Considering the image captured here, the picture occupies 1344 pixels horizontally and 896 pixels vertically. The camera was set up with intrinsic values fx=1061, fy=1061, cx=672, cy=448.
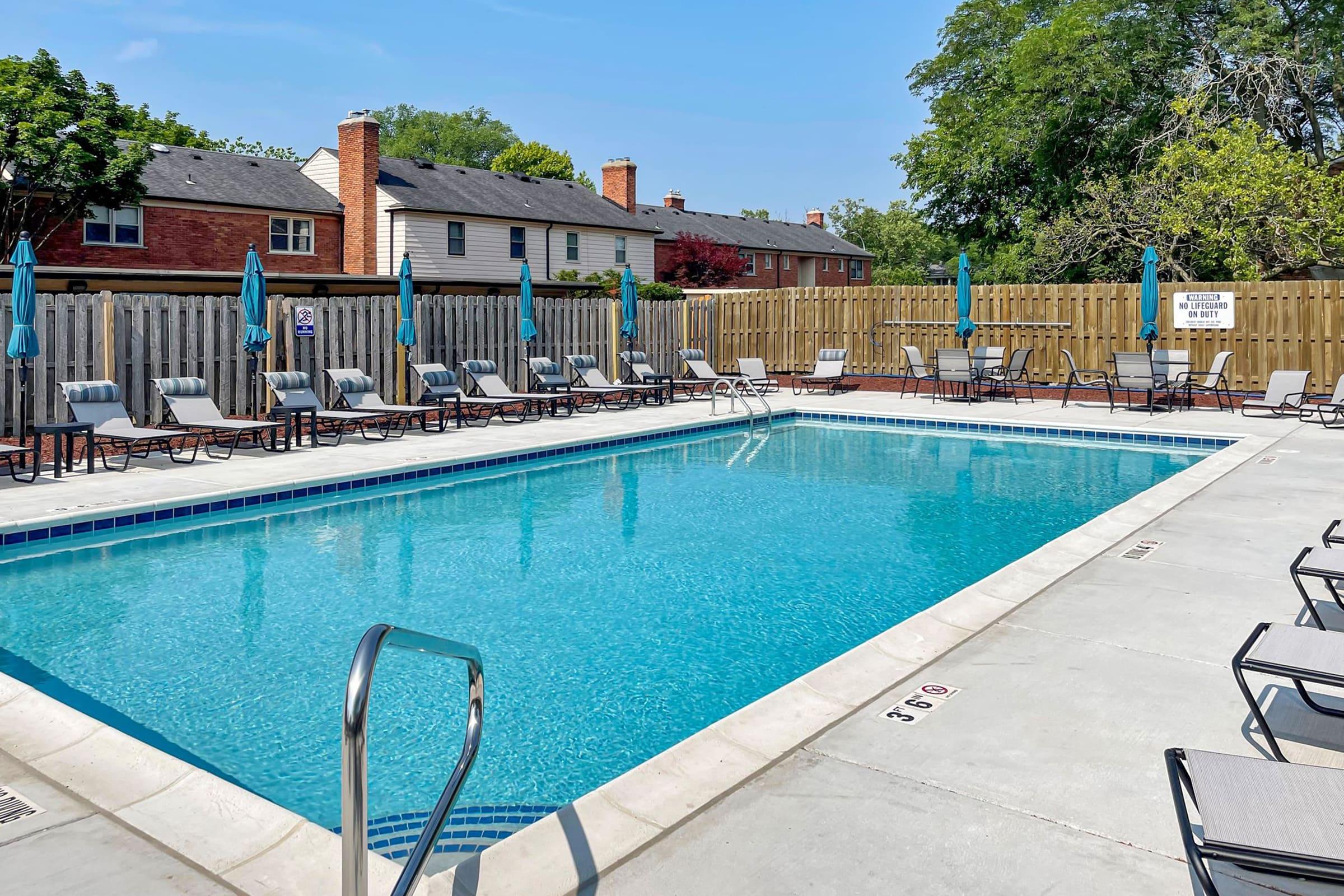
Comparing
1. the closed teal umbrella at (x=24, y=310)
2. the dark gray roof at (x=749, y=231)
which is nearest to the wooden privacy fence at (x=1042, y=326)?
the closed teal umbrella at (x=24, y=310)

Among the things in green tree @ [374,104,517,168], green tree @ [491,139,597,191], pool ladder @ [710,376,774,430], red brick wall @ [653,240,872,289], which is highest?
green tree @ [374,104,517,168]

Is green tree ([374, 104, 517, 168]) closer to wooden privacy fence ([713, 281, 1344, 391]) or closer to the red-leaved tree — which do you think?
the red-leaved tree

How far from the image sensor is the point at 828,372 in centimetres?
2019

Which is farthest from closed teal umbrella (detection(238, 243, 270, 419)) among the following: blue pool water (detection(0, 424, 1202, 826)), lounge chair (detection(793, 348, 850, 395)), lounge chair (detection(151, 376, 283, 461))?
lounge chair (detection(793, 348, 850, 395))

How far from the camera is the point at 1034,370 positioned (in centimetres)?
1961

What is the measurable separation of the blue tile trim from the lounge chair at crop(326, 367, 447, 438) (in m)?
2.34

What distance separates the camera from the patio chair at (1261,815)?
2.28 m

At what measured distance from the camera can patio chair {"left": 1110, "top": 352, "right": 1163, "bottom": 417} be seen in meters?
16.0

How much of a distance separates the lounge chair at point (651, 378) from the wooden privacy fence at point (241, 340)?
0.65 m

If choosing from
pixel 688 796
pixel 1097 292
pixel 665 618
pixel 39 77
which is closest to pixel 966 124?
pixel 1097 292

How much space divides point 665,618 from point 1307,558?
333 centimetres

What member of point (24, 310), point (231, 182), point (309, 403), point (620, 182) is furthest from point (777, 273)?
point (24, 310)

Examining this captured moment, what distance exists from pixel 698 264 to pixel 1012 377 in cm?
2062

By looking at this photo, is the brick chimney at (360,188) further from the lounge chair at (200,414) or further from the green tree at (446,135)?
the green tree at (446,135)
